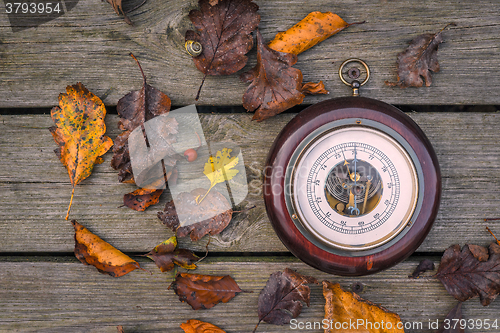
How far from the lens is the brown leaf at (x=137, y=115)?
39.1 inches

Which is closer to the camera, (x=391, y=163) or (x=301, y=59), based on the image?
(x=391, y=163)

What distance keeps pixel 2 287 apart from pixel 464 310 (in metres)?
1.62

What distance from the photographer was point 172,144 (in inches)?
39.3

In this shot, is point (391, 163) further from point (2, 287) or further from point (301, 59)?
point (2, 287)

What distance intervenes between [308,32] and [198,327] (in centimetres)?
104

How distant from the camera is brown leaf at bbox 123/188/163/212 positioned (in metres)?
1.01

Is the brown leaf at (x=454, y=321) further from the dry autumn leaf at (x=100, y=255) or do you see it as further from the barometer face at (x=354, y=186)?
the dry autumn leaf at (x=100, y=255)

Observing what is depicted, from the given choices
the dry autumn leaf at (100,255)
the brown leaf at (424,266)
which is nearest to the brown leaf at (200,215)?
the dry autumn leaf at (100,255)

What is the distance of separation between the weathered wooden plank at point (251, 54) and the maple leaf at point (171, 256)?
48 centimetres

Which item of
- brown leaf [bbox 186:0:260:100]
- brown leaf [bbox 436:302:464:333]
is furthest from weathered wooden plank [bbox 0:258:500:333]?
brown leaf [bbox 186:0:260:100]

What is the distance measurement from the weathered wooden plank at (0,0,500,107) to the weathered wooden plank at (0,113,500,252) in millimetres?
95

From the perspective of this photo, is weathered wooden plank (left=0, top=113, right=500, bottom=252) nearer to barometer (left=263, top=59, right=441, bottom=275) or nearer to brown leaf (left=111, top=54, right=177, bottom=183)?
brown leaf (left=111, top=54, right=177, bottom=183)

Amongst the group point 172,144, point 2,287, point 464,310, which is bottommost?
point 2,287

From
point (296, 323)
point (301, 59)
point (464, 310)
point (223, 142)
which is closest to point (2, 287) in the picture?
point (223, 142)
